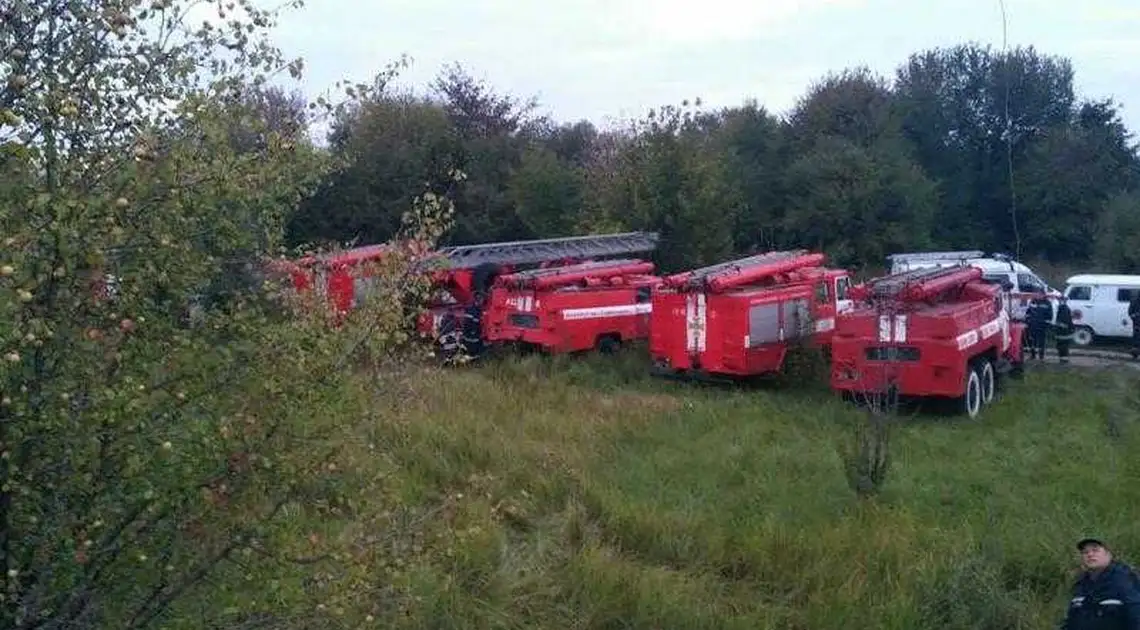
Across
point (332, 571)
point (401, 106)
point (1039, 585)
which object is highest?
point (401, 106)

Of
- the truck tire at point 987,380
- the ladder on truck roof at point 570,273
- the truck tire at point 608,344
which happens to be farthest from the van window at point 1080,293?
the truck tire at point 608,344

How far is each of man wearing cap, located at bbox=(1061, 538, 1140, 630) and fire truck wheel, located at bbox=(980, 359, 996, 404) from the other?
38.1 feet

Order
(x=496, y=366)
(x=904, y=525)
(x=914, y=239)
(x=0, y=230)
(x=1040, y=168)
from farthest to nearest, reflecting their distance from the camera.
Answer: (x=1040, y=168) < (x=914, y=239) < (x=496, y=366) < (x=904, y=525) < (x=0, y=230)

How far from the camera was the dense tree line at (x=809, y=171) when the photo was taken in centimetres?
2931

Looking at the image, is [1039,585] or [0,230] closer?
[0,230]

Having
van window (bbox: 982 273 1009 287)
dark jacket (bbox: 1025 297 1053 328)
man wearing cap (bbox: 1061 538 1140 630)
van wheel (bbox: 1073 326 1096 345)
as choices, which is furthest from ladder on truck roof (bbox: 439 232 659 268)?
man wearing cap (bbox: 1061 538 1140 630)

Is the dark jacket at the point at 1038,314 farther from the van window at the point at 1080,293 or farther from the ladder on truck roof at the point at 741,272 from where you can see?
the ladder on truck roof at the point at 741,272

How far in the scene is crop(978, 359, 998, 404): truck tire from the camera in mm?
19016

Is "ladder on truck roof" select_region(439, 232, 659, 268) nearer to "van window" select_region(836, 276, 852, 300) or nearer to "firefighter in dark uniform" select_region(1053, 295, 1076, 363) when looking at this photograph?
"van window" select_region(836, 276, 852, 300)

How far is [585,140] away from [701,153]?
19.1m

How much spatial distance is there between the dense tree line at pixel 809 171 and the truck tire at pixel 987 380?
9.30 meters

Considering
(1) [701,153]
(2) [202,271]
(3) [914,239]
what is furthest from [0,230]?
(3) [914,239]

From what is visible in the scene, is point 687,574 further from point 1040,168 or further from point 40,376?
point 1040,168

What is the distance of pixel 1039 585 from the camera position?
11062mm
